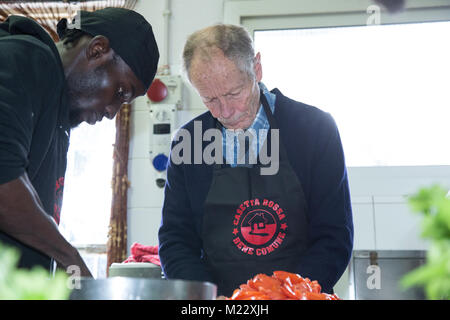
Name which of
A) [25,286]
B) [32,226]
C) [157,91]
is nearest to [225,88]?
[32,226]

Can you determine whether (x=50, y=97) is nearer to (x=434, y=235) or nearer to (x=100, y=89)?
(x=100, y=89)

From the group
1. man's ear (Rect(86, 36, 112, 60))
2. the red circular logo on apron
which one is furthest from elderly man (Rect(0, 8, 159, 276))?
the red circular logo on apron

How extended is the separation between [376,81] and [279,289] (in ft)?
8.02

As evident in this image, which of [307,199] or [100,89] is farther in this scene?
[307,199]

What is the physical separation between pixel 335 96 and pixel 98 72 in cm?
193

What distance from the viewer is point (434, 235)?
27 cm

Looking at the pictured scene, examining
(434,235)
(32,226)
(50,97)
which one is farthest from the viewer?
(50,97)

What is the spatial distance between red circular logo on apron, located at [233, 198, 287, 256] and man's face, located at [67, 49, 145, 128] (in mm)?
444

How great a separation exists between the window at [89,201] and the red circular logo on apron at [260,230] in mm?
1759

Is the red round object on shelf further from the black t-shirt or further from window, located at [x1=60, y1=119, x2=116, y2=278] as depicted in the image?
the black t-shirt

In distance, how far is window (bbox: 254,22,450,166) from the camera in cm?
281

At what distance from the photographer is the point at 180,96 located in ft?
9.52

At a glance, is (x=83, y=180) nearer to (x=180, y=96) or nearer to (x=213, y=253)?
(x=180, y=96)
